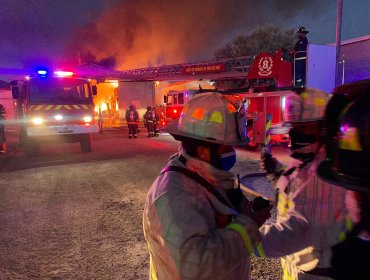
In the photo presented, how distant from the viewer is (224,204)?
4.49 feet

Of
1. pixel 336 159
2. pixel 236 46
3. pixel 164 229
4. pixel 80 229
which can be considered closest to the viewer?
pixel 336 159

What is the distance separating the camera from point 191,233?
3.89 ft

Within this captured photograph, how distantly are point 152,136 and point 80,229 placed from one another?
1276 cm

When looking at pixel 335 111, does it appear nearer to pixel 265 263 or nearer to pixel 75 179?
pixel 265 263

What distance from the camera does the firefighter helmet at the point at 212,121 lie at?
1.41m

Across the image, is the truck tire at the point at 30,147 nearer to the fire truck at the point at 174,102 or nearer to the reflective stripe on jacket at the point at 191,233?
the fire truck at the point at 174,102

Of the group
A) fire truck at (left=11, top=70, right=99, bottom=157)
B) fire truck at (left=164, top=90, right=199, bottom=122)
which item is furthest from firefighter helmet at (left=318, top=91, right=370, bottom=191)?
fire truck at (left=164, top=90, right=199, bottom=122)

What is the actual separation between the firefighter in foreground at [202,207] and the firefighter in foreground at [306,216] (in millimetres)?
320

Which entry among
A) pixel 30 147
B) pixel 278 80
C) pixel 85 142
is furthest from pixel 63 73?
pixel 278 80

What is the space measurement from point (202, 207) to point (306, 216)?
76 cm

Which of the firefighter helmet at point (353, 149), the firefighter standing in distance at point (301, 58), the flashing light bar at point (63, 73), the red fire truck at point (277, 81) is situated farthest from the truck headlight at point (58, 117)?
the firefighter helmet at point (353, 149)

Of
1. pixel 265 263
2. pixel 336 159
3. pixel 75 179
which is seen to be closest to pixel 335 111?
pixel 336 159

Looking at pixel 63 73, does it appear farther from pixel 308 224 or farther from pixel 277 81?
pixel 308 224

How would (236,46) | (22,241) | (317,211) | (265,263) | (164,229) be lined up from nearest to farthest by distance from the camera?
1. (164,229)
2. (317,211)
3. (265,263)
4. (22,241)
5. (236,46)
